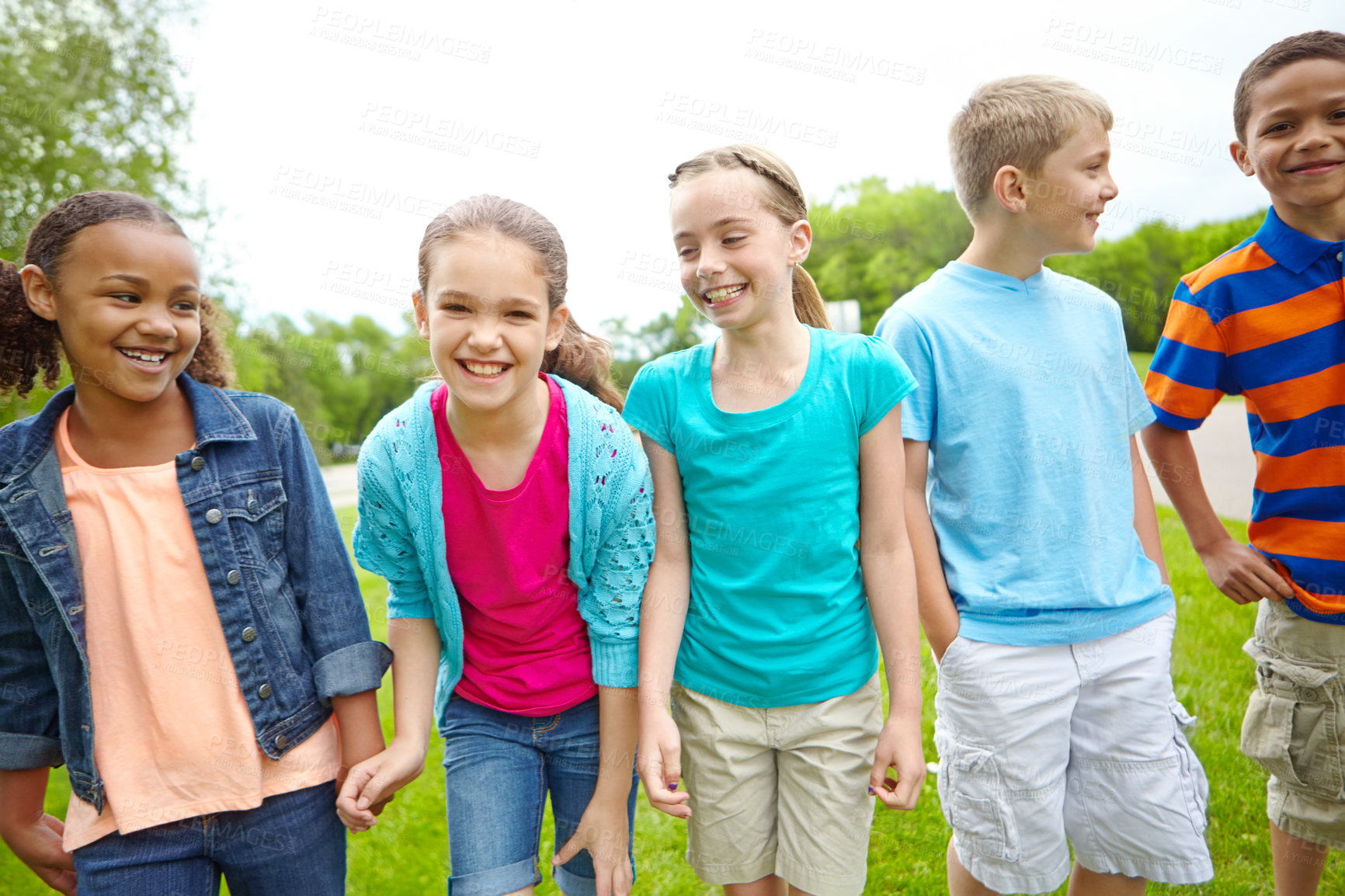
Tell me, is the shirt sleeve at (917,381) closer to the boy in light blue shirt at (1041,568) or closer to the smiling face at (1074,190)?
the boy in light blue shirt at (1041,568)

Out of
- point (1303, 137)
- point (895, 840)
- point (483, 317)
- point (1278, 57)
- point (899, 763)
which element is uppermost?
point (1278, 57)

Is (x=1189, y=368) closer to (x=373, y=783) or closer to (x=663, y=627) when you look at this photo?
(x=663, y=627)

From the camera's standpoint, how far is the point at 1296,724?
2219 mm

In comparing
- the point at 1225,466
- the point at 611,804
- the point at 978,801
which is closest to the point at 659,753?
the point at 611,804

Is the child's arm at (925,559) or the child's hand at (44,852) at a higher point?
the child's arm at (925,559)

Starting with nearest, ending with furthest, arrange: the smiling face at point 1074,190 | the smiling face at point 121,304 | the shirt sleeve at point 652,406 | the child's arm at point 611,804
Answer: the smiling face at point 121,304, the child's arm at point 611,804, the shirt sleeve at point 652,406, the smiling face at point 1074,190

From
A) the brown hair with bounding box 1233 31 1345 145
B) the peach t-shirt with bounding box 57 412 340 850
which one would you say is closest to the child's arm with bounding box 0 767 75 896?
the peach t-shirt with bounding box 57 412 340 850

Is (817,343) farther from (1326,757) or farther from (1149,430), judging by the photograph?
(1326,757)

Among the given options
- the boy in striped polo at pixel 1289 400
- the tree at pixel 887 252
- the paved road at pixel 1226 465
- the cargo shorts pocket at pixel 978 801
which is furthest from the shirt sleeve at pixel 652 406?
the tree at pixel 887 252

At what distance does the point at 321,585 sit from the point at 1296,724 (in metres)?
2.48

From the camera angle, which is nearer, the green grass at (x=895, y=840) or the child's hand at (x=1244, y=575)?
the child's hand at (x=1244, y=575)

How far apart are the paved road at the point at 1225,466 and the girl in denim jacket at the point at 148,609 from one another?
542cm

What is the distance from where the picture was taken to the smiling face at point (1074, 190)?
205 centimetres

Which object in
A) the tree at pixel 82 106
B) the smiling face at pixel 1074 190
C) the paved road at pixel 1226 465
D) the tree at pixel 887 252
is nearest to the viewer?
the smiling face at pixel 1074 190
